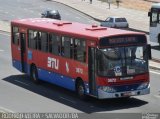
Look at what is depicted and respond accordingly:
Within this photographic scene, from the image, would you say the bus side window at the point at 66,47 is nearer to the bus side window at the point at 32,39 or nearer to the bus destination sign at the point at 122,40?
the bus destination sign at the point at 122,40

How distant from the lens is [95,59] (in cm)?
2100

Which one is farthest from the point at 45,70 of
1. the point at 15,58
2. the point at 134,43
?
the point at 134,43

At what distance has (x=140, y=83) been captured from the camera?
21203mm

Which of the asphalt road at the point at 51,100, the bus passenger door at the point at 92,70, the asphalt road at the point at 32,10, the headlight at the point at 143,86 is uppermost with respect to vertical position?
the bus passenger door at the point at 92,70

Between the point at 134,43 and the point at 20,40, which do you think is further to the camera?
the point at 20,40

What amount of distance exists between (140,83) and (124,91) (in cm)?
73

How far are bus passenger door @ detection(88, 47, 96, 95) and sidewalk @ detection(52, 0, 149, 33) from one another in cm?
3578

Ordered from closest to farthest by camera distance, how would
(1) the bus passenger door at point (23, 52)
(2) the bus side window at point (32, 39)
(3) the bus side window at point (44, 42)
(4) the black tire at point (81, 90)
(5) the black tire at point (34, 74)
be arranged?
(4) the black tire at point (81, 90) < (3) the bus side window at point (44, 42) < (2) the bus side window at point (32, 39) < (5) the black tire at point (34, 74) < (1) the bus passenger door at point (23, 52)

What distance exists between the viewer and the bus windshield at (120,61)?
20.8 m

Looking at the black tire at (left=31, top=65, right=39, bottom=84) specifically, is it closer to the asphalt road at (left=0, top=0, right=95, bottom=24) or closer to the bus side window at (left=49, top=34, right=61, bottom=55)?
the bus side window at (left=49, top=34, right=61, bottom=55)

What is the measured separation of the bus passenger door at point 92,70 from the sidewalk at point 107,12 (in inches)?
1409

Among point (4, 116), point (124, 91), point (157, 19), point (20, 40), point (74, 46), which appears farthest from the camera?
point (157, 19)

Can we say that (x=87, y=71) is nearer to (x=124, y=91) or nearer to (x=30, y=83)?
(x=124, y=91)

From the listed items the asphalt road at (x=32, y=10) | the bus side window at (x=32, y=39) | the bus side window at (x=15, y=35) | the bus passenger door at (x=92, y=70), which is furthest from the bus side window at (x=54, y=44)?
the asphalt road at (x=32, y=10)
